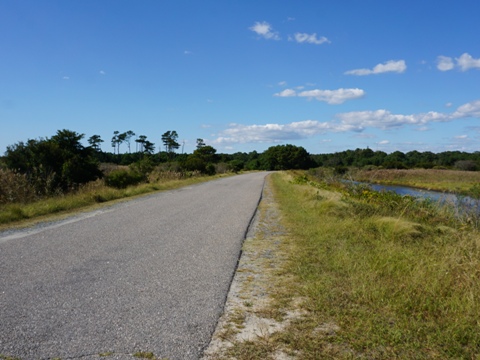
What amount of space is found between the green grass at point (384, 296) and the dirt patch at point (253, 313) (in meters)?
0.16

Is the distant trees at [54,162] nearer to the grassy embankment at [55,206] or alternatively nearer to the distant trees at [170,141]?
the grassy embankment at [55,206]

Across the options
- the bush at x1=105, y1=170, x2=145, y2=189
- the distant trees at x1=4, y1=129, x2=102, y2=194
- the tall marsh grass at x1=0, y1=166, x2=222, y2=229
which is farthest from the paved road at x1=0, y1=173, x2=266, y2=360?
the bush at x1=105, y1=170, x2=145, y2=189

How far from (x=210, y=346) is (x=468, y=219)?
8123 millimetres

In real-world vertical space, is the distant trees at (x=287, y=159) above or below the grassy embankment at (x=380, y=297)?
above

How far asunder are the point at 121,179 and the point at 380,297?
2135 centimetres

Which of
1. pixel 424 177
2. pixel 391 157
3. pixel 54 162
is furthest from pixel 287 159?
pixel 54 162

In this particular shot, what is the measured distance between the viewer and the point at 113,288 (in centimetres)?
480

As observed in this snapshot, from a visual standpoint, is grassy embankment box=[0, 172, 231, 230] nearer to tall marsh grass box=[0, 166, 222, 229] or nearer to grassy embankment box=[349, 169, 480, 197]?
tall marsh grass box=[0, 166, 222, 229]

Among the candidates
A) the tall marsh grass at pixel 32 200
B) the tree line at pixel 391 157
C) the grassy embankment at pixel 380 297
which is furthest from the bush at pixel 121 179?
the tree line at pixel 391 157

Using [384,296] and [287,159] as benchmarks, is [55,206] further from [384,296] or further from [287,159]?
[287,159]

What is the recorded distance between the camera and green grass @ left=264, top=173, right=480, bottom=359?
10.8ft

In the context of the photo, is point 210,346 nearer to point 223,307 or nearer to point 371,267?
point 223,307

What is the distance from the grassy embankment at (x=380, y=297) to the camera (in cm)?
329

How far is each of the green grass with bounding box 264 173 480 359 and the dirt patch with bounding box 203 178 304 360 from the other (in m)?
0.16
